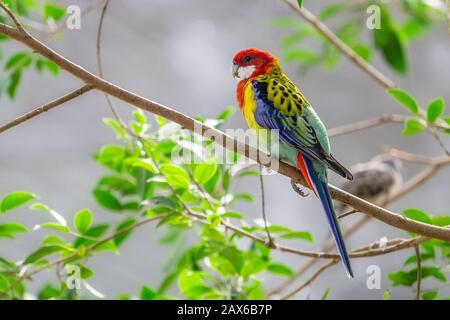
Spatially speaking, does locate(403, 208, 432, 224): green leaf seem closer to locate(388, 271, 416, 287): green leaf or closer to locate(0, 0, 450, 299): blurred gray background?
locate(388, 271, 416, 287): green leaf

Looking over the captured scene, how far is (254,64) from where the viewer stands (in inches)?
89.2

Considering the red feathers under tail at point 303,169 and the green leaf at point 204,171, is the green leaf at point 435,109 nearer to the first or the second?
the red feathers under tail at point 303,169

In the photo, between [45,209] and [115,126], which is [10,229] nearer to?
[45,209]

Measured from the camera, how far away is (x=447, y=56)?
7492 millimetres

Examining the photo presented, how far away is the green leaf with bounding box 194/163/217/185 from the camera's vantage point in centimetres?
213

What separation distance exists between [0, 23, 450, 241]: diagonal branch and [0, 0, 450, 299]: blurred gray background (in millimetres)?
4045

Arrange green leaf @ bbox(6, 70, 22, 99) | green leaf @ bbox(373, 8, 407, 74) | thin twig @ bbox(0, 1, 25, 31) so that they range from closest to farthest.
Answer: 1. thin twig @ bbox(0, 1, 25, 31)
2. green leaf @ bbox(6, 70, 22, 99)
3. green leaf @ bbox(373, 8, 407, 74)

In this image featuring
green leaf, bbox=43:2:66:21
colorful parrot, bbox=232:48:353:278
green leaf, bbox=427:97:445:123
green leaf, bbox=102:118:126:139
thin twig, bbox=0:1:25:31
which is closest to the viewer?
thin twig, bbox=0:1:25:31

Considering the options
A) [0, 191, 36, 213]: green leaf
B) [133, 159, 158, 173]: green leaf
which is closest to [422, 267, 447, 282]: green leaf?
[133, 159, 158, 173]: green leaf

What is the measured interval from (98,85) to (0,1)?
31 centimetres

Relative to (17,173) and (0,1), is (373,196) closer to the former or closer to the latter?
(0,1)

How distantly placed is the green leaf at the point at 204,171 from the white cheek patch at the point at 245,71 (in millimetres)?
347

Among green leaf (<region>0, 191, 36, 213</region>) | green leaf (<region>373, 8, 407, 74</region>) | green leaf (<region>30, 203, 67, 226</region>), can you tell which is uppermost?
green leaf (<region>373, 8, 407, 74</region>)

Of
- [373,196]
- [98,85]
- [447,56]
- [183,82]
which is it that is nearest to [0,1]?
[98,85]
